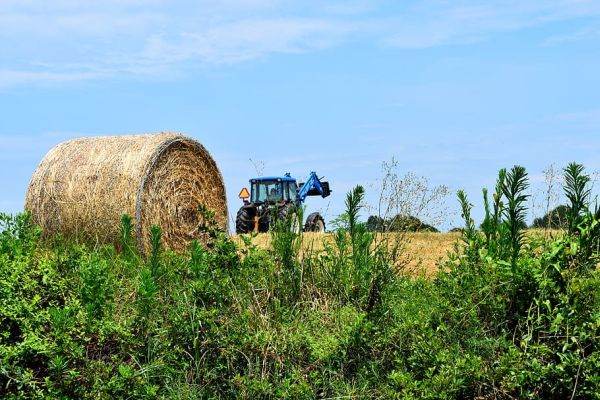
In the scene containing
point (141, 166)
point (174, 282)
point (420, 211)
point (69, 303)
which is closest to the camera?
point (69, 303)

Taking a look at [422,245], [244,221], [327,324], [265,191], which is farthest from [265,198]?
[327,324]

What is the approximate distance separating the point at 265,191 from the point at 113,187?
875 cm

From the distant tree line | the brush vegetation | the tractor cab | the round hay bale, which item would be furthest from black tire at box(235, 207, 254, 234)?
the brush vegetation

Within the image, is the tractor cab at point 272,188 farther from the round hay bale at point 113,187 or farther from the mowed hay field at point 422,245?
the round hay bale at point 113,187

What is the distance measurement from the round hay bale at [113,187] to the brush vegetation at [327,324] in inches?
225

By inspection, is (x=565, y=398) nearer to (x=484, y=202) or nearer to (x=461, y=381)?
(x=461, y=381)

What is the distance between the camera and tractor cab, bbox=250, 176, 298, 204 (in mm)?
19469

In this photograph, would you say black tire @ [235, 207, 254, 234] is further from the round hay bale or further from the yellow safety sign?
the round hay bale

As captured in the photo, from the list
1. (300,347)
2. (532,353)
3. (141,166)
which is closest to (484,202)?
(532,353)

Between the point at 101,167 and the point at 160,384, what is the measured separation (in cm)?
696

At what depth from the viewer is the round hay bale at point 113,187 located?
36.3 ft

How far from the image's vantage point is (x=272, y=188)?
64.2 feet

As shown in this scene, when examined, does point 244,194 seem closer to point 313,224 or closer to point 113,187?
point 313,224

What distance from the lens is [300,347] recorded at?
4.83m
